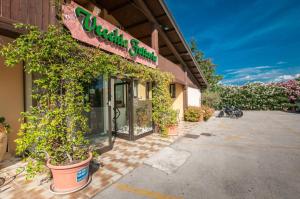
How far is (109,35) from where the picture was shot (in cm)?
447

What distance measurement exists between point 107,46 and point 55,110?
2625mm

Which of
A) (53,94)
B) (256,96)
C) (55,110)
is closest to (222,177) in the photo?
(55,110)

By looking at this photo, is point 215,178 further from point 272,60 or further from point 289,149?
point 272,60

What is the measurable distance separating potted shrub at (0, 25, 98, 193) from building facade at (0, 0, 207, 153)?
0.45m

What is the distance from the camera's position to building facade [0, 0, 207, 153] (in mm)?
3066

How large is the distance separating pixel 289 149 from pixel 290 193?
2821mm

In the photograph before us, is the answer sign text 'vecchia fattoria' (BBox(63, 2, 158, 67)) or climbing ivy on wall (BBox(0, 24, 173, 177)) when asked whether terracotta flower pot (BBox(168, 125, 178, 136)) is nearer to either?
sign text 'vecchia fattoria' (BBox(63, 2, 158, 67))

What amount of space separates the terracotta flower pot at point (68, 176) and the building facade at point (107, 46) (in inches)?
47.8

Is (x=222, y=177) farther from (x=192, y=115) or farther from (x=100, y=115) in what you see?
(x=192, y=115)

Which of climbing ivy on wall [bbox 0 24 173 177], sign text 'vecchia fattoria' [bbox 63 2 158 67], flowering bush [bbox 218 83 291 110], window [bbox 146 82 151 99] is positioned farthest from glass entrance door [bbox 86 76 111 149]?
flowering bush [bbox 218 83 291 110]

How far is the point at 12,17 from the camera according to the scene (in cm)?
261

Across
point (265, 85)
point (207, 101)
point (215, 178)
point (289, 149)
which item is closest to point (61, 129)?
point (215, 178)

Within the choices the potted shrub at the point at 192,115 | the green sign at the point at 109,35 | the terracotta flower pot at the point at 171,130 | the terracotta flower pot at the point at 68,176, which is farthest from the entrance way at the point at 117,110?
the potted shrub at the point at 192,115

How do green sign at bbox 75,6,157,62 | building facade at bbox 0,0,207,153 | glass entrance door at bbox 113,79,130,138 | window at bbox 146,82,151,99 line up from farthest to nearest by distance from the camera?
1. window at bbox 146,82,151,99
2. glass entrance door at bbox 113,79,130,138
3. green sign at bbox 75,6,157,62
4. building facade at bbox 0,0,207,153
